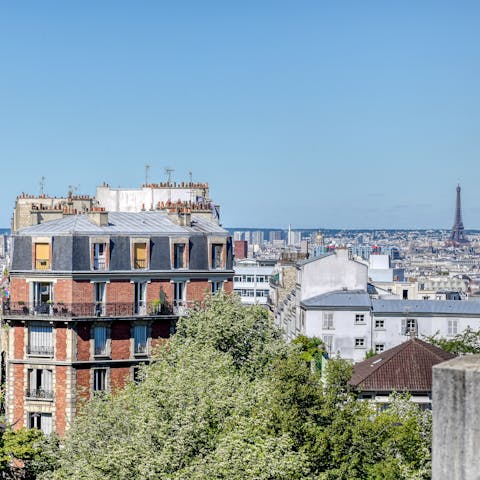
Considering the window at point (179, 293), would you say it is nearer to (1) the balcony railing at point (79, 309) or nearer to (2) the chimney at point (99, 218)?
(1) the balcony railing at point (79, 309)

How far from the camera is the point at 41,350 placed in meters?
54.8

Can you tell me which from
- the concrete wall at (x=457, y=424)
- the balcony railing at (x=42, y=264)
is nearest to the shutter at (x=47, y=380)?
the balcony railing at (x=42, y=264)

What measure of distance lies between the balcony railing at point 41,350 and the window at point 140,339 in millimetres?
3895

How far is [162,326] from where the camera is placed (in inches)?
2218

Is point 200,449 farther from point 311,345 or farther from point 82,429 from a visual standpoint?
point 311,345

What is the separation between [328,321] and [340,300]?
189 centimetres

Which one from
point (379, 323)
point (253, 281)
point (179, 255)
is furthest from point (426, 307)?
point (253, 281)

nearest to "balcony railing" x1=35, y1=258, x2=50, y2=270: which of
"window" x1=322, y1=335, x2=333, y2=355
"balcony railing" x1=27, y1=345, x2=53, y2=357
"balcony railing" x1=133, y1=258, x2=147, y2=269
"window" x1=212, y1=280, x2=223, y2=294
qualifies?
"balcony railing" x1=27, y1=345, x2=53, y2=357

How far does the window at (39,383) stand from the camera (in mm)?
54197

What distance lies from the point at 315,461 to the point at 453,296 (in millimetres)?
103512

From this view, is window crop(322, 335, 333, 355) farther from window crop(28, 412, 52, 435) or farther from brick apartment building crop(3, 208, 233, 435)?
window crop(28, 412, 52, 435)

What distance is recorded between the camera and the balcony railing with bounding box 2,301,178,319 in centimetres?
5447

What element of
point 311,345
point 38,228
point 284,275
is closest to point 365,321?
point 311,345

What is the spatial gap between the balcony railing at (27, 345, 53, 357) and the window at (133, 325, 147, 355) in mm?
3895
